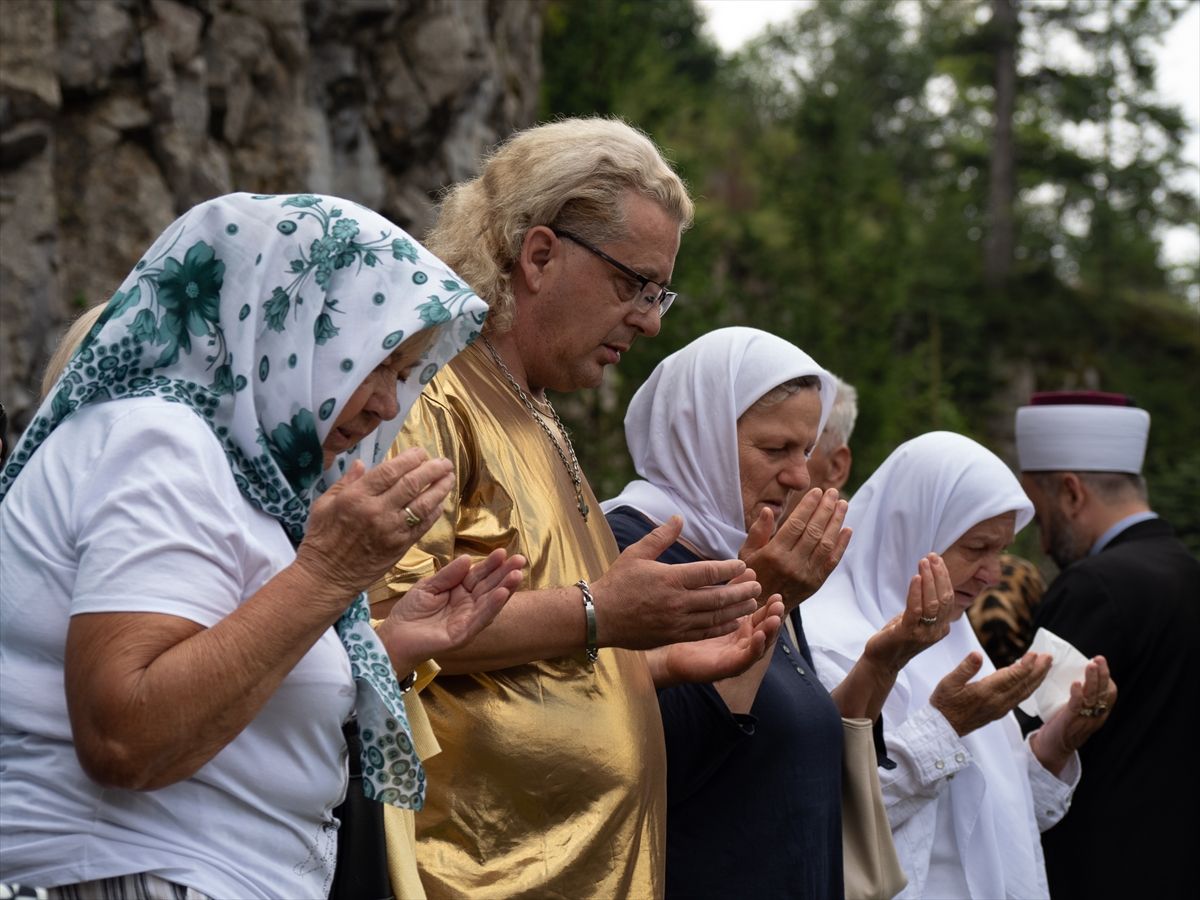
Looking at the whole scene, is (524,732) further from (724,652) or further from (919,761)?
(919,761)

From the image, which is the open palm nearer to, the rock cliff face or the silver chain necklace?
the silver chain necklace

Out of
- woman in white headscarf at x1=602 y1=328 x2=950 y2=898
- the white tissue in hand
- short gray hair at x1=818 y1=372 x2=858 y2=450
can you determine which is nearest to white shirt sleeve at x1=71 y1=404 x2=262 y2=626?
woman in white headscarf at x1=602 y1=328 x2=950 y2=898

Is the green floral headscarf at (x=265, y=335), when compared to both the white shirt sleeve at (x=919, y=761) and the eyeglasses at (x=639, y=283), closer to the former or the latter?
the eyeglasses at (x=639, y=283)

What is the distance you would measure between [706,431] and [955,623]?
4.31ft

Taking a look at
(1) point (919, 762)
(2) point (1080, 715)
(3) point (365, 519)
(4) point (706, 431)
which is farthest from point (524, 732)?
(2) point (1080, 715)

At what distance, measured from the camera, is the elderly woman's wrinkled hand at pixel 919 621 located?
3.51 m

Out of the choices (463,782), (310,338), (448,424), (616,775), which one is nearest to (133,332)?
(310,338)

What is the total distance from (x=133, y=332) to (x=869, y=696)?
224 centimetres

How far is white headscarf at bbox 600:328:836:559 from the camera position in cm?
360

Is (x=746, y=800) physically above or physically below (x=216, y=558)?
below

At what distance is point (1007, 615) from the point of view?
552 cm

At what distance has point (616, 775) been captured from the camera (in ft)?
9.04

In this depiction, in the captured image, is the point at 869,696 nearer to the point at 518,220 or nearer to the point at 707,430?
the point at 707,430

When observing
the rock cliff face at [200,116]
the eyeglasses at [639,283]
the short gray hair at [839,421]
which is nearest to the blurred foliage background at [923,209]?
the rock cliff face at [200,116]
